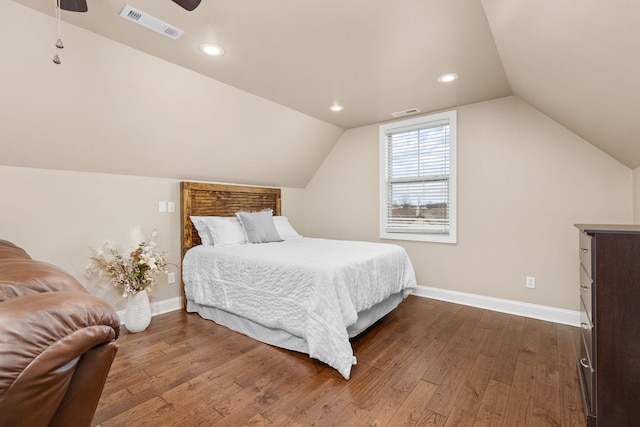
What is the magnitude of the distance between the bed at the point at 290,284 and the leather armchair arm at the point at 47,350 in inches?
65.3

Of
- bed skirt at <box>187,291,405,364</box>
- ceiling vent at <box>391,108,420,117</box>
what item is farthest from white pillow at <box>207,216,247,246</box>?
ceiling vent at <box>391,108,420,117</box>

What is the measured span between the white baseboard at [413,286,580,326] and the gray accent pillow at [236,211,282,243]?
201 centimetres

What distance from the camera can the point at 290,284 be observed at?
7.95 feet

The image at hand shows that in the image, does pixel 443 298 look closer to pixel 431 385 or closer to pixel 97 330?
pixel 431 385

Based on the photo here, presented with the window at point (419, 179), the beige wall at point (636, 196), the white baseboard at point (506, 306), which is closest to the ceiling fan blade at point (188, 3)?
the window at point (419, 179)

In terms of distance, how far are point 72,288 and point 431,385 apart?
2.05 meters

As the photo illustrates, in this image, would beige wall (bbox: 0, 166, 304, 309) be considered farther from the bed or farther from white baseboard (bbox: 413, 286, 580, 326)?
white baseboard (bbox: 413, 286, 580, 326)

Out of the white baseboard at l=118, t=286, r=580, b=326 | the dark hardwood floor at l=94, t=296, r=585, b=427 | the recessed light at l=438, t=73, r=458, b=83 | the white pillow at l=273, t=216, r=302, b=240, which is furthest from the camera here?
the white pillow at l=273, t=216, r=302, b=240

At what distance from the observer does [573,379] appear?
2.03 meters

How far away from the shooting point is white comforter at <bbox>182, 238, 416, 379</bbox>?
7.20 ft

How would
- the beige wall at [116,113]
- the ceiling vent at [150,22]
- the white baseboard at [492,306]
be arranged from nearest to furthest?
1. the ceiling vent at [150,22]
2. the beige wall at [116,113]
3. the white baseboard at [492,306]

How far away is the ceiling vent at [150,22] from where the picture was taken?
187cm

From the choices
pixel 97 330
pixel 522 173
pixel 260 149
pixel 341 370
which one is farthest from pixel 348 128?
pixel 97 330

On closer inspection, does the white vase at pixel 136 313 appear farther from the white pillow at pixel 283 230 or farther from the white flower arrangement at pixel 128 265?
the white pillow at pixel 283 230
